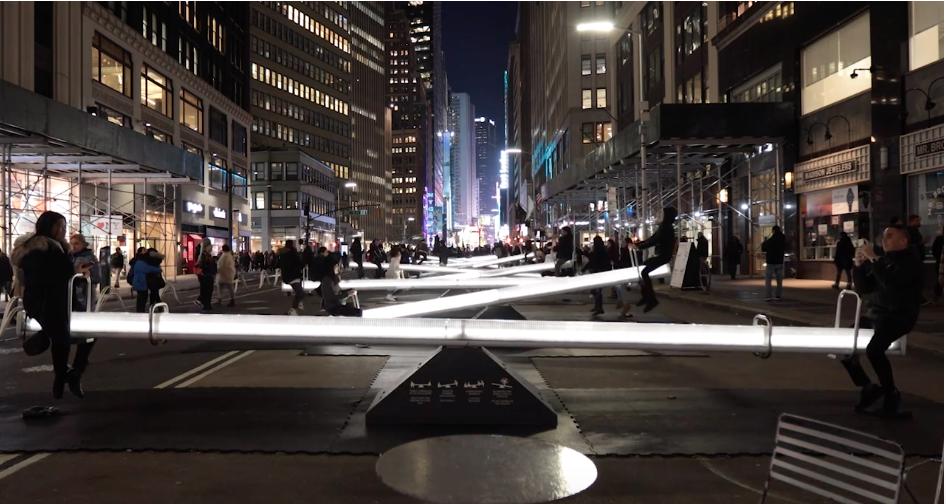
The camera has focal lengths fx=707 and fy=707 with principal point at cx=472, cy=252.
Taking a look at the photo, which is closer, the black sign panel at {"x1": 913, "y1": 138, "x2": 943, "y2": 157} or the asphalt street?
the asphalt street

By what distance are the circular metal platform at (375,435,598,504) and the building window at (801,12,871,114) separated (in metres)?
21.7

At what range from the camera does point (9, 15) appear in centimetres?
2950

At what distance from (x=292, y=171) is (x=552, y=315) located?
3124 inches

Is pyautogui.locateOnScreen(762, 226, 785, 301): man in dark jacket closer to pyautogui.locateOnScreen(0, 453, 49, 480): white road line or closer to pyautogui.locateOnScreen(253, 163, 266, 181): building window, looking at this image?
pyautogui.locateOnScreen(0, 453, 49, 480): white road line

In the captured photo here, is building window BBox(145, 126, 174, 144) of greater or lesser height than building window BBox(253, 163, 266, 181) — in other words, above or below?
below

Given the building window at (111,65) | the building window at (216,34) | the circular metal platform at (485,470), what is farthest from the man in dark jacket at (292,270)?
the building window at (216,34)

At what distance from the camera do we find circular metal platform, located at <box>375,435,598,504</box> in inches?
182

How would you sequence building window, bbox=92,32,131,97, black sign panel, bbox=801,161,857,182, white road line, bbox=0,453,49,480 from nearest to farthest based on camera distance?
white road line, bbox=0,453,49,480 < black sign panel, bbox=801,161,857,182 < building window, bbox=92,32,131,97

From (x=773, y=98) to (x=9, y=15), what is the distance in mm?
31567

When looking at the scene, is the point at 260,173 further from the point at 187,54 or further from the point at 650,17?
the point at 650,17

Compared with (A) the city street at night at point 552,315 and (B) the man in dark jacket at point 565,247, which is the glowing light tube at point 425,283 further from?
(B) the man in dark jacket at point 565,247

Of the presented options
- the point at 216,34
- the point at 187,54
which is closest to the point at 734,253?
the point at 187,54

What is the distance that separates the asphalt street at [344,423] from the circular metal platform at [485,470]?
6.2 inches

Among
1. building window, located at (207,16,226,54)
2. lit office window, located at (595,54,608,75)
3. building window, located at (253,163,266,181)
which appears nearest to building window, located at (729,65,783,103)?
lit office window, located at (595,54,608,75)
